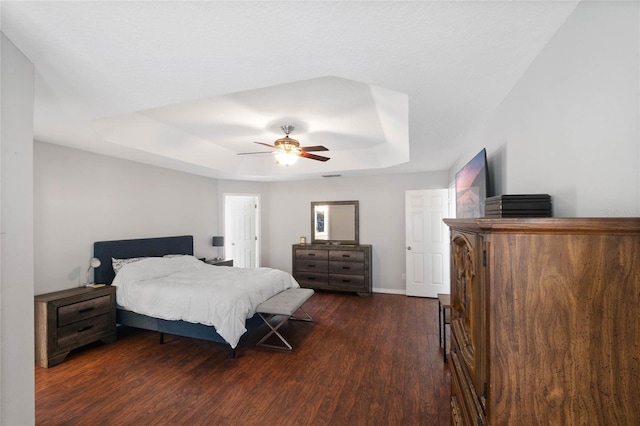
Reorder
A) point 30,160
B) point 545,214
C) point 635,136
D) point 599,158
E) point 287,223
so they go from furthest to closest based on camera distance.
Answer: point 287,223 → point 30,160 → point 545,214 → point 599,158 → point 635,136

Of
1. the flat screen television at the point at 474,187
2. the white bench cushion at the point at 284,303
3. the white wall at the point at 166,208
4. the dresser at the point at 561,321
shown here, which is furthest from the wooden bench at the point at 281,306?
the dresser at the point at 561,321

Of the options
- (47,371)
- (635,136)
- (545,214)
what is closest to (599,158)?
(635,136)

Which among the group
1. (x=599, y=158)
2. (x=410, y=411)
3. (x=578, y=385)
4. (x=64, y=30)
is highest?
(x=64, y=30)

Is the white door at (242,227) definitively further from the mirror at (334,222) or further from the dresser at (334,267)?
the mirror at (334,222)

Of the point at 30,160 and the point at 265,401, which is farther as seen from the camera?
the point at 265,401

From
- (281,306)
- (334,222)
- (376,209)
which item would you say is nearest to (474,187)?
(281,306)

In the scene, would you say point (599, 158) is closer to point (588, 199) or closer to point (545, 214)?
point (588, 199)

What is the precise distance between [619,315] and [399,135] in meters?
3.08

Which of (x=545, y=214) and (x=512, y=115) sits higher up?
(x=512, y=115)

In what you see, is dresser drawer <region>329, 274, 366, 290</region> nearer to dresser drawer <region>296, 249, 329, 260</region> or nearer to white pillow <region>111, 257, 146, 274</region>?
dresser drawer <region>296, 249, 329, 260</region>

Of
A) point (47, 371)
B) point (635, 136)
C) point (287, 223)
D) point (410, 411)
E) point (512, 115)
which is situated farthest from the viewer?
point (287, 223)

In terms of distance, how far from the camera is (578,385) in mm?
796

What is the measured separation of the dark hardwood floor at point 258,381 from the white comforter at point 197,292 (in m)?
0.43

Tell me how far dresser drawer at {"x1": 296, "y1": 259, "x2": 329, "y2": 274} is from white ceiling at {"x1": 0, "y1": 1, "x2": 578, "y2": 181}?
3.38 m
